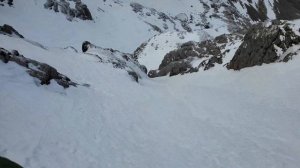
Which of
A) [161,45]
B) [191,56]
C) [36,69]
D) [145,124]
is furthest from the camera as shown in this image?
[161,45]

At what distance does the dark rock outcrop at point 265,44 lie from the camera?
29.7 m

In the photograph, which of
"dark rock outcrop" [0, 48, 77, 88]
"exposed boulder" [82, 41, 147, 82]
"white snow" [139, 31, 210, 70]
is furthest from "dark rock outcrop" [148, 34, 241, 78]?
"dark rock outcrop" [0, 48, 77, 88]

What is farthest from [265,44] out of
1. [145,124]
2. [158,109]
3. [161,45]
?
[161,45]

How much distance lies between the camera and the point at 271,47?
99.2 feet

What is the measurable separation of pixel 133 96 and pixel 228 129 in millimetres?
7682

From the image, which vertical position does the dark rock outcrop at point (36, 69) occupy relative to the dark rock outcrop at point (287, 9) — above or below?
below

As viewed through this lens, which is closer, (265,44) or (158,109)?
(158,109)

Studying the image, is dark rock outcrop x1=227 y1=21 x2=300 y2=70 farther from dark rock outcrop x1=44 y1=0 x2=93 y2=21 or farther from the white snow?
dark rock outcrop x1=44 y1=0 x2=93 y2=21

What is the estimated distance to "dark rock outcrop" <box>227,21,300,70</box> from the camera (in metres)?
29.7

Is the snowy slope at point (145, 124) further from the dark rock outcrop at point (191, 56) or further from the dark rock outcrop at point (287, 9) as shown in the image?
the dark rock outcrop at point (287, 9)

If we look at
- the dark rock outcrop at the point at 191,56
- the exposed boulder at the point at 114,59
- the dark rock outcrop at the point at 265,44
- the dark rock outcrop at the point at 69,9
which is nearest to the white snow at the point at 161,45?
the dark rock outcrop at the point at 191,56

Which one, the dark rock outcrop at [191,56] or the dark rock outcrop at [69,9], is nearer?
the dark rock outcrop at [191,56]

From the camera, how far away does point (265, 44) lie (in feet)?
101

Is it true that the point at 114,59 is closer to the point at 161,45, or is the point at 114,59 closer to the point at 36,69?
the point at 161,45
